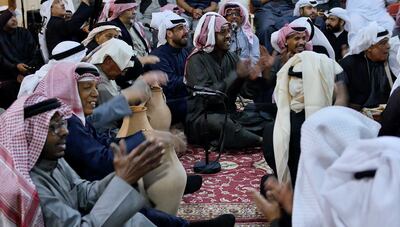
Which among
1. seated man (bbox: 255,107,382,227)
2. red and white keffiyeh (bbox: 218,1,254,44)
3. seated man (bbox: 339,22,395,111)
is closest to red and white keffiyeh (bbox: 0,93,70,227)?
seated man (bbox: 255,107,382,227)

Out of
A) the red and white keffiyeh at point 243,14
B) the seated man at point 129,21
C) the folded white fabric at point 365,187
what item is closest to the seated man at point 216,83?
the seated man at point 129,21

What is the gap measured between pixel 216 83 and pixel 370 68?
1493 mm

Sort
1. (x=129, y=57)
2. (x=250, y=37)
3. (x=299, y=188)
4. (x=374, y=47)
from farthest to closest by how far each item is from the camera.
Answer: (x=250, y=37), (x=374, y=47), (x=129, y=57), (x=299, y=188)

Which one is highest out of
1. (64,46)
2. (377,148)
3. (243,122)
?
(377,148)

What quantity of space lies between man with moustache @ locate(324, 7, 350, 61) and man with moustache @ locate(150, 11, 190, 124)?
2.15 meters

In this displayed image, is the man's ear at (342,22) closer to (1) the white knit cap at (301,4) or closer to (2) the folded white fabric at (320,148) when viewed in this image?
(1) the white knit cap at (301,4)

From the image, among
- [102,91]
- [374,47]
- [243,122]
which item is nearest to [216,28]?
[243,122]

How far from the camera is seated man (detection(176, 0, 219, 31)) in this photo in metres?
8.83

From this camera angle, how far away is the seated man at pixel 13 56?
23.6 feet

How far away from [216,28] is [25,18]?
162 inches

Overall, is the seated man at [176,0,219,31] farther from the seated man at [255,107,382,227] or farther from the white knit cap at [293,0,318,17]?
the seated man at [255,107,382,227]

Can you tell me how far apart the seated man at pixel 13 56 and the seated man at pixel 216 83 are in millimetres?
2108

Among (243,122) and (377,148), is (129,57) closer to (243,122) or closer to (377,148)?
(243,122)

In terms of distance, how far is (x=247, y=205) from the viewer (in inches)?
183
